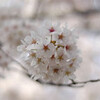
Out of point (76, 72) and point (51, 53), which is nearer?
point (51, 53)

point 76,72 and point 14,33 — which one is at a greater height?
point 14,33

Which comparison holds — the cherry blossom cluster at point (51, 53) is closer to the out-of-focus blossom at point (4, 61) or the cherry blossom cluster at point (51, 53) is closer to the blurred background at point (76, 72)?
the out-of-focus blossom at point (4, 61)

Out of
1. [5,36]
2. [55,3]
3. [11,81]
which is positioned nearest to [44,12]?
[55,3]

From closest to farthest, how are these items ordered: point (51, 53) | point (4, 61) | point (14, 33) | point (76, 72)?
point (51, 53)
point (14, 33)
point (4, 61)
point (76, 72)

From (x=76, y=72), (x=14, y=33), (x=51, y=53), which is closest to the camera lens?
(x=51, y=53)

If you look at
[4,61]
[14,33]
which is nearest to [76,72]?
[4,61]

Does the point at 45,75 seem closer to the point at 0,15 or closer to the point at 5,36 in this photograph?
the point at 5,36

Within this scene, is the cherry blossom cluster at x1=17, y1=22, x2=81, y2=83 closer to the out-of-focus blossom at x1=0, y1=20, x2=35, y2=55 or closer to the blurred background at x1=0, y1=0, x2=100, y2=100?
the out-of-focus blossom at x1=0, y1=20, x2=35, y2=55

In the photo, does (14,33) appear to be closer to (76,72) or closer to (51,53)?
(51,53)

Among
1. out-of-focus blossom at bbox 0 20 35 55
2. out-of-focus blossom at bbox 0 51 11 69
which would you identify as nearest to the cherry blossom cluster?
out-of-focus blossom at bbox 0 20 35 55
